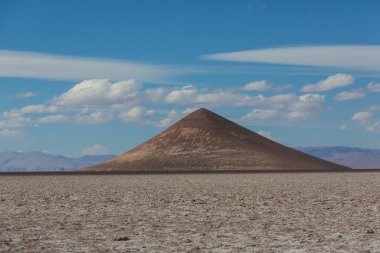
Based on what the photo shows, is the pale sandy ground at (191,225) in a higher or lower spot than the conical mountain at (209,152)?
lower

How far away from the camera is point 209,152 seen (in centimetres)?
13862

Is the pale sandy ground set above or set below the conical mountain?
below

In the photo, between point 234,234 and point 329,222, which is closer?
point 234,234

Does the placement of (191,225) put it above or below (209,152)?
below

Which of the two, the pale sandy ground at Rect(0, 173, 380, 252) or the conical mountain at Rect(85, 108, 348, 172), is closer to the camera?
the pale sandy ground at Rect(0, 173, 380, 252)

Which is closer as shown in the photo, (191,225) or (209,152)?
(191,225)

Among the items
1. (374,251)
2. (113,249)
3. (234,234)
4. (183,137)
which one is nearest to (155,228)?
(234,234)

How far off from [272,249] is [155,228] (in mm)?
4480

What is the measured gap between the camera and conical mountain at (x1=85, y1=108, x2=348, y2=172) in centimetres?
12938

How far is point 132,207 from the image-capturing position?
73.6 ft

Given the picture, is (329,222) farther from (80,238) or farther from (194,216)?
(80,238)

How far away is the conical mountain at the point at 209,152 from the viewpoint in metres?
129

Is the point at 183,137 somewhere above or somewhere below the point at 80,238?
above

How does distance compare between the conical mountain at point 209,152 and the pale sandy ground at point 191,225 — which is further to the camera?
the conical mountain at point 209,152
